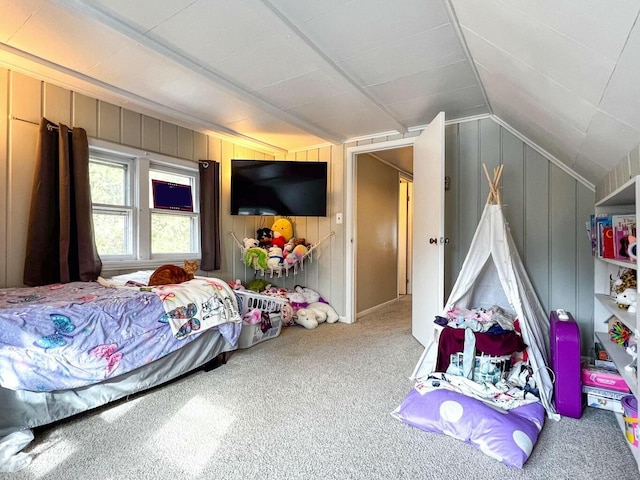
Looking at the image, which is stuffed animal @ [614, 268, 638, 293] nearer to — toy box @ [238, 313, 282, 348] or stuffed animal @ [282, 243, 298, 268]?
toy box @ [238, 313, 282, 348]

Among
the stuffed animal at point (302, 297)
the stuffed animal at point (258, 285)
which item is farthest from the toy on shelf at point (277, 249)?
the stuffed animal at point (302, 297)

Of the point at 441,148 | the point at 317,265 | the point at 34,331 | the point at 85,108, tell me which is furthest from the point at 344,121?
the point at 34,331

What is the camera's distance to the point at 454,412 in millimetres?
1622

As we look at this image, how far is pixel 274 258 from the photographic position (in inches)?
141

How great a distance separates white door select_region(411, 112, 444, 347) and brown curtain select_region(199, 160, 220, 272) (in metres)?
2.00

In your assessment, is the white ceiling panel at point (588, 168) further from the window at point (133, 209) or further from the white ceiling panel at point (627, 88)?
the window at point (133, 209)

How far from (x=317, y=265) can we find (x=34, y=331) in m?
2.78

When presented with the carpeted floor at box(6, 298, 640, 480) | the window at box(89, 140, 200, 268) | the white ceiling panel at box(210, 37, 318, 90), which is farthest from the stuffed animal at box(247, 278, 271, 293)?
the white ceiling panel at box(210, 37, 318, 90)

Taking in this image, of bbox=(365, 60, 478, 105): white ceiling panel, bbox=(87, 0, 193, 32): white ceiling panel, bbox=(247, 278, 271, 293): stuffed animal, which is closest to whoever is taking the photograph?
bbox=(87, 0, 193, 32): white ceiling panel

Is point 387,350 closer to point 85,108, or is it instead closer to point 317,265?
point 317,265

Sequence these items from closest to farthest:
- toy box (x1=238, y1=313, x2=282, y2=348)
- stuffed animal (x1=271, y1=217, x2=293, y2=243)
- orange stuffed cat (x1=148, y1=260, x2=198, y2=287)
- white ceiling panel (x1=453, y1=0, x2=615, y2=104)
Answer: white ceiling panel (x1=453, y1=0, x2=615, y2=104), orange stuffed cat (x1=148, y1=260, x2=198, y2=287), toy box (x1=238, y1=313, x2=282, y2=348), stuffed animal (x1=271, y1=217, x2=293, y2=243)

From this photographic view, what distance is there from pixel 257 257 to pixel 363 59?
2.22 metres

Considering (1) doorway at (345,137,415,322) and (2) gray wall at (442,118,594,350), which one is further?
(1) doorway at (345,137,415,322)

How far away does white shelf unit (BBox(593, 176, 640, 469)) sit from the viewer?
53.4 inches
